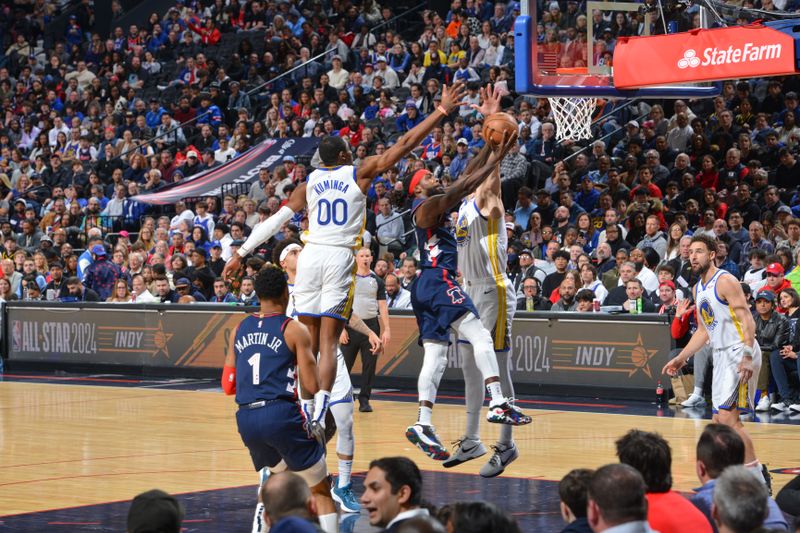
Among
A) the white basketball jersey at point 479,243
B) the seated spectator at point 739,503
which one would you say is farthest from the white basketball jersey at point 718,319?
the seated spectator at point 739,503

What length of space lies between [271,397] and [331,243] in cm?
239

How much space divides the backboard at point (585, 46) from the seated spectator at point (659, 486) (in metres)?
8.63

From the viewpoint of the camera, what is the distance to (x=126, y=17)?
3466 cm

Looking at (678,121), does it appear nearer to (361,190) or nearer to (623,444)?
(361,190)

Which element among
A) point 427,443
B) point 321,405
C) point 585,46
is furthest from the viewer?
point 585,46

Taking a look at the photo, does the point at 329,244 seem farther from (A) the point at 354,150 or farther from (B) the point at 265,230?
(A) the point at 354,150

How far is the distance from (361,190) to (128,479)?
3.30 meters

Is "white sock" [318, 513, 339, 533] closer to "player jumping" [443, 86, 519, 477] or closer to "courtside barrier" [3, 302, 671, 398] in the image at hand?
"player jumping" [443, 86, 519, 477]

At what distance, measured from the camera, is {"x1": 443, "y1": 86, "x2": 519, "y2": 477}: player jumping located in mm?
10141

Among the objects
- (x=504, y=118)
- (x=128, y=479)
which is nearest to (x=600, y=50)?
(x=504, y=118)

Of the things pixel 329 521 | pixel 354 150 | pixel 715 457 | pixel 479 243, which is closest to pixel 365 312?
pixel 479 243

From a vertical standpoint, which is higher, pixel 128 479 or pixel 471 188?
pixel 471 188

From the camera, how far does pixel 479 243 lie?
10273 millimetres

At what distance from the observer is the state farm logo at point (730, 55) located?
12820mm
